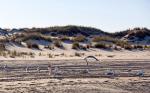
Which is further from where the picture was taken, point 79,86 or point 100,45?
point 100,45

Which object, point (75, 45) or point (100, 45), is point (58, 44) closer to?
point (75, 45)

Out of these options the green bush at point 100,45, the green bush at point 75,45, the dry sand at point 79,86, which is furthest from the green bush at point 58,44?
the dry sand at point 79,86

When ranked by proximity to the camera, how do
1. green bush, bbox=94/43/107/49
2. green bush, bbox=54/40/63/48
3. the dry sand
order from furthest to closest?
1. green bush, bbox=94/43/107/49
2. green bush, bbox=54/40/63/48
3. the dry sand

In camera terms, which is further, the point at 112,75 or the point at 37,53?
the point at 37,53

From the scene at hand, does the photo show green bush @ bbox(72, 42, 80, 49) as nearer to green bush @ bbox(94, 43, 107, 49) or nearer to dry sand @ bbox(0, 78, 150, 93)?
green bush @ bbox(94, 43, 107, 49)

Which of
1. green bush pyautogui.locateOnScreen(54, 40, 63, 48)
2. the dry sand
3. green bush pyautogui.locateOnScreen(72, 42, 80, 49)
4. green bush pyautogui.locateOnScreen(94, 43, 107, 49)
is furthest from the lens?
green bush pyautogui.locateOnScreen(94, 43, 107, 49)

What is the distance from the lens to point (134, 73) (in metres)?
22.1

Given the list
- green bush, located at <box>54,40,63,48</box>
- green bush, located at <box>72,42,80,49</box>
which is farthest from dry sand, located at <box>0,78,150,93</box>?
green bush, located at <box>54,40,63,48</box>

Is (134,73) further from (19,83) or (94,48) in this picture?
(94,48)

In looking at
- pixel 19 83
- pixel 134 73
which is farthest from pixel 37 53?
pixel 19 83

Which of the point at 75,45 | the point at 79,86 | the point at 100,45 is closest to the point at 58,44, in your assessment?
the point at 75,45

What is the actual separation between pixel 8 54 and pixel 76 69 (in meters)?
8.40

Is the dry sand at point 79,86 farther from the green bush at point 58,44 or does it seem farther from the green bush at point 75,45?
the green bush at point 58,44

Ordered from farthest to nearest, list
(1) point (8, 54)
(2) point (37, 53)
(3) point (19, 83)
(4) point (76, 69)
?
(2) point (37, 53), (1) point (8, 54), (4) point (76, 69), (3) point (19, 83)
